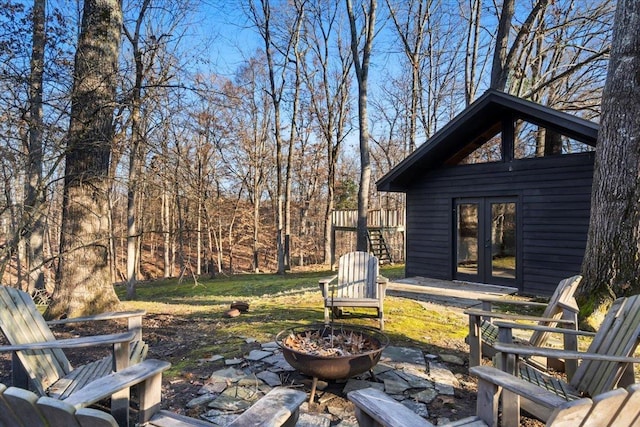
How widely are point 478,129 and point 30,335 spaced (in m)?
8.53

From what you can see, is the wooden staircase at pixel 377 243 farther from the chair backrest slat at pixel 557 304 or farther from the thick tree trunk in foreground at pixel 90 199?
the chair backrest slat at pixel 557 304

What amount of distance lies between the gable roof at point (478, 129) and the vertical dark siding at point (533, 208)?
0.42 metres

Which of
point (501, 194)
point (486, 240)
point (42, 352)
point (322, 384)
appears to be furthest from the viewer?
point (486, 240)

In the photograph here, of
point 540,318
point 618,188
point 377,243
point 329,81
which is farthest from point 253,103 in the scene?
point 540,318

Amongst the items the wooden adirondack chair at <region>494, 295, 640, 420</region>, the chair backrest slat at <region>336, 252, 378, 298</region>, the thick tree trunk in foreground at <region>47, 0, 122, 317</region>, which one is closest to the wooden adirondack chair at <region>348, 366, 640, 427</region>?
the wooden adirondack chair at <region>494, 295, 640, 420</region>

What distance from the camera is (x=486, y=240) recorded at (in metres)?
8.37

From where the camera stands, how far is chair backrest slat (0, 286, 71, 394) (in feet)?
7.48

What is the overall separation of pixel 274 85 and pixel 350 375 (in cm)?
1480

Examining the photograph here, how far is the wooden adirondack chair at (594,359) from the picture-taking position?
6.68 feet

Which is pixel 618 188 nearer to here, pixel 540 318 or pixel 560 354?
pixel 540 318

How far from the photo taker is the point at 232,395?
2814 millimetres

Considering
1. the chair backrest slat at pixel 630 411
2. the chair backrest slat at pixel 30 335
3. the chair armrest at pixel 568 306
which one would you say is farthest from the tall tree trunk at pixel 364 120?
the chair backrest slat at pixel 630 411

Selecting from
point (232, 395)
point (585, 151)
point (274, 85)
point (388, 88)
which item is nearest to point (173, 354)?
point (232, 395)

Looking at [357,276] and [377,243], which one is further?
[377,243]
